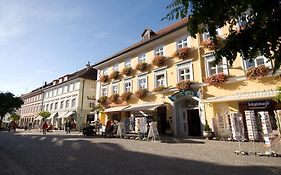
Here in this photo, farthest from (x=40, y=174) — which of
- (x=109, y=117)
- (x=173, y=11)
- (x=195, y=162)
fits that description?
(x=109, y=117)

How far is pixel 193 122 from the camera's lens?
17.7m

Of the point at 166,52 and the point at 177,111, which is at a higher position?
the point at 166,52

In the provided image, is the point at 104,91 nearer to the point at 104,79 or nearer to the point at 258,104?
the point at 104,79

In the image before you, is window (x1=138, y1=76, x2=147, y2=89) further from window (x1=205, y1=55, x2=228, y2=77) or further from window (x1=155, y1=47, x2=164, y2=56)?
window (x1=205, y1=55, x2=228, y2=77)

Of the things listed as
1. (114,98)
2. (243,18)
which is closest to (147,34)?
(114,98)

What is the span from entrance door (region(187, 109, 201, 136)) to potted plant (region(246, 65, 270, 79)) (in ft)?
17.6

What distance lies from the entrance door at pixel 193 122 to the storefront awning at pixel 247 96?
2.46 m

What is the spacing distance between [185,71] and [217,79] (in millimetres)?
3491

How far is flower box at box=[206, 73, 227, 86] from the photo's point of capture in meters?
15.3

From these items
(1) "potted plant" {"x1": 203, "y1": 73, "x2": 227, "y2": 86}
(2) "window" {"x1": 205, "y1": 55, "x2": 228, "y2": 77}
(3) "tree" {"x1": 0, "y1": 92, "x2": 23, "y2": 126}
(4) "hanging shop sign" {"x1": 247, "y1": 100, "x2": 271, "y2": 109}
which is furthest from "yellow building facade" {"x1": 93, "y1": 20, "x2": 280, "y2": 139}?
(3) "tree" {"x1": 0, "y1": 92, "x2": 23, "y2": 126}

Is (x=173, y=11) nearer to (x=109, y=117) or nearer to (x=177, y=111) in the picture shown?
(x=177, y=111)

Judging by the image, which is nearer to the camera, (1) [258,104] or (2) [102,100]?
(1) [258,104]

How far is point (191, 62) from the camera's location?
58.2 feet

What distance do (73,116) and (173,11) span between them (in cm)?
3584
